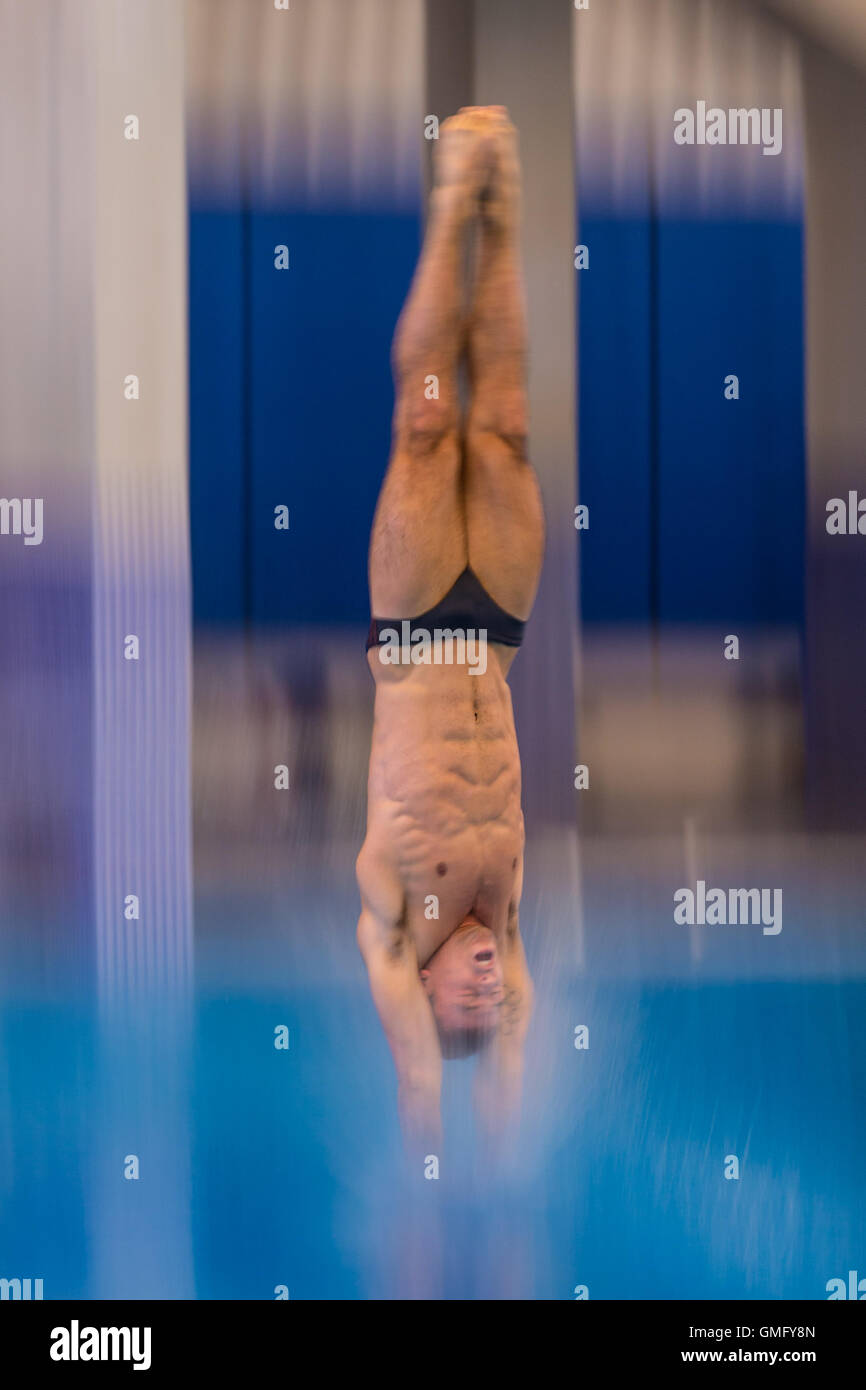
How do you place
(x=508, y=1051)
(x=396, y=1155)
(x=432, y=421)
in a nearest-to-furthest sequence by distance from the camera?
(x=432, y=421)
(x=508, y=1051)
(x=396, y=1155)

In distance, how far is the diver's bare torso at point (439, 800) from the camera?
2443 mm

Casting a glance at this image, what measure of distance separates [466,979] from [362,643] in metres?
0.83

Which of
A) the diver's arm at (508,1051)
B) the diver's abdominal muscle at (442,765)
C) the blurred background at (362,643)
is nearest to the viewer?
the diver's abdominal muscle at (442,765)

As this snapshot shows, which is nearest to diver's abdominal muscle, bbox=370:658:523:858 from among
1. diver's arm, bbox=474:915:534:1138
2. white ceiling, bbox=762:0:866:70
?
diver's arm, bbox=474:915:534:1138

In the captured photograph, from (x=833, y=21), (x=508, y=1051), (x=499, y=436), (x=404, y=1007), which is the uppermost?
(x=833, y=21)

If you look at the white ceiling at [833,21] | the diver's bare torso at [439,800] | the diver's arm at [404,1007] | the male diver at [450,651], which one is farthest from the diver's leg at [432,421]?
the white ceiling at [833,21]

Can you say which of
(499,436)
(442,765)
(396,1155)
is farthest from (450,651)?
(396,1155)

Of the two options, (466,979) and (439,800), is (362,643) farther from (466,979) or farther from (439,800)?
(466,979)

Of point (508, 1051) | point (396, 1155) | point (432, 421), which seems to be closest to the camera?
point (432, 421)

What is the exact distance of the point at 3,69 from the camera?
2.74 metres

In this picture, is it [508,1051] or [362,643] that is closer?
[508,1051]

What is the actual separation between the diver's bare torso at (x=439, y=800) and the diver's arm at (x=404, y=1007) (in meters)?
0.04

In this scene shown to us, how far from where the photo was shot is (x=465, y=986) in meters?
2.45

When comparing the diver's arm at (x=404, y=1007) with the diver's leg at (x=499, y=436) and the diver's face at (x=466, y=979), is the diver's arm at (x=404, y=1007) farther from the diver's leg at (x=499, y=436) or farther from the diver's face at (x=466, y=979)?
the diver's leg at (x=499, y=436)
